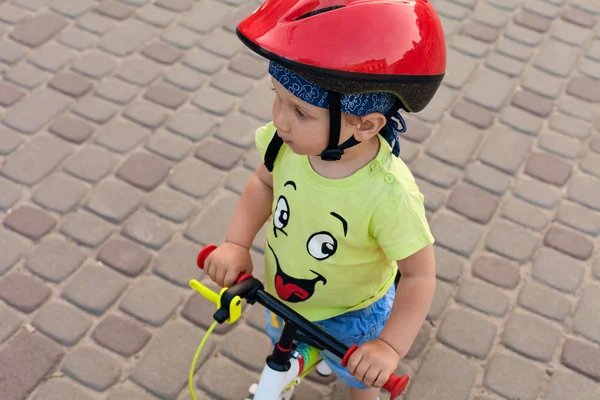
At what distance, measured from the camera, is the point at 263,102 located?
14.9ft

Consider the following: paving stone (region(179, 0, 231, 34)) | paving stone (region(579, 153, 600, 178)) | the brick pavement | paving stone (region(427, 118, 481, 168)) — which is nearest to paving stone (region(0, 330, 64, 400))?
the brick pavement

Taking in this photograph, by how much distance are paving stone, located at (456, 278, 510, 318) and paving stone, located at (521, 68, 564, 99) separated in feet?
5.82

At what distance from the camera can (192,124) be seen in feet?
14.2

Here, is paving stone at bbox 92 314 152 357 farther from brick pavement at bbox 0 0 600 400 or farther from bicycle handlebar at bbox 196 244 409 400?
bicycle handlebar at bbox 196 244 409 400

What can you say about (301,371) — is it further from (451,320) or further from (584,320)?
(584,320)

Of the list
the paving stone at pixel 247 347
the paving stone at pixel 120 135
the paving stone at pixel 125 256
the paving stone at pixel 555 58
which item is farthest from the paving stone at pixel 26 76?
the paving stone at pixel 555 58

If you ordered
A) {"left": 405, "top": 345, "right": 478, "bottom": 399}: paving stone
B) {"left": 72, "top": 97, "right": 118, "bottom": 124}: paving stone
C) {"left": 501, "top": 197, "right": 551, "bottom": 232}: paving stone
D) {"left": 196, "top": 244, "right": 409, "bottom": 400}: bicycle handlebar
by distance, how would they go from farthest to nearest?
1. {"left": 72, "top": 97, "right": 118, "bottom": 124}: paving stone
2. {"left": 501, "top": 197, "right": 551, "bottom": 232}: paving stone
3. {"left": 405, "top": 345, "right": 478, "bottom": 399}: paving stone
4. {"left": 196, "top": 244, "right": 409, "bottom": 400}: bicycle handlebar

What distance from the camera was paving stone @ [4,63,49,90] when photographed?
14.6 feet

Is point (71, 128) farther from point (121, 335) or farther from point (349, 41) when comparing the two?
point (349, 41)

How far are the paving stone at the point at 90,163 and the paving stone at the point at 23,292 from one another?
2.37 feet

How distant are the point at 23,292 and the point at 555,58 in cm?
391

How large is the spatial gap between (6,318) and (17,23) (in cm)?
245

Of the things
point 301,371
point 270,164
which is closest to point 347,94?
point 270,164

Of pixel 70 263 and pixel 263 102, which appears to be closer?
pixel 70 263
